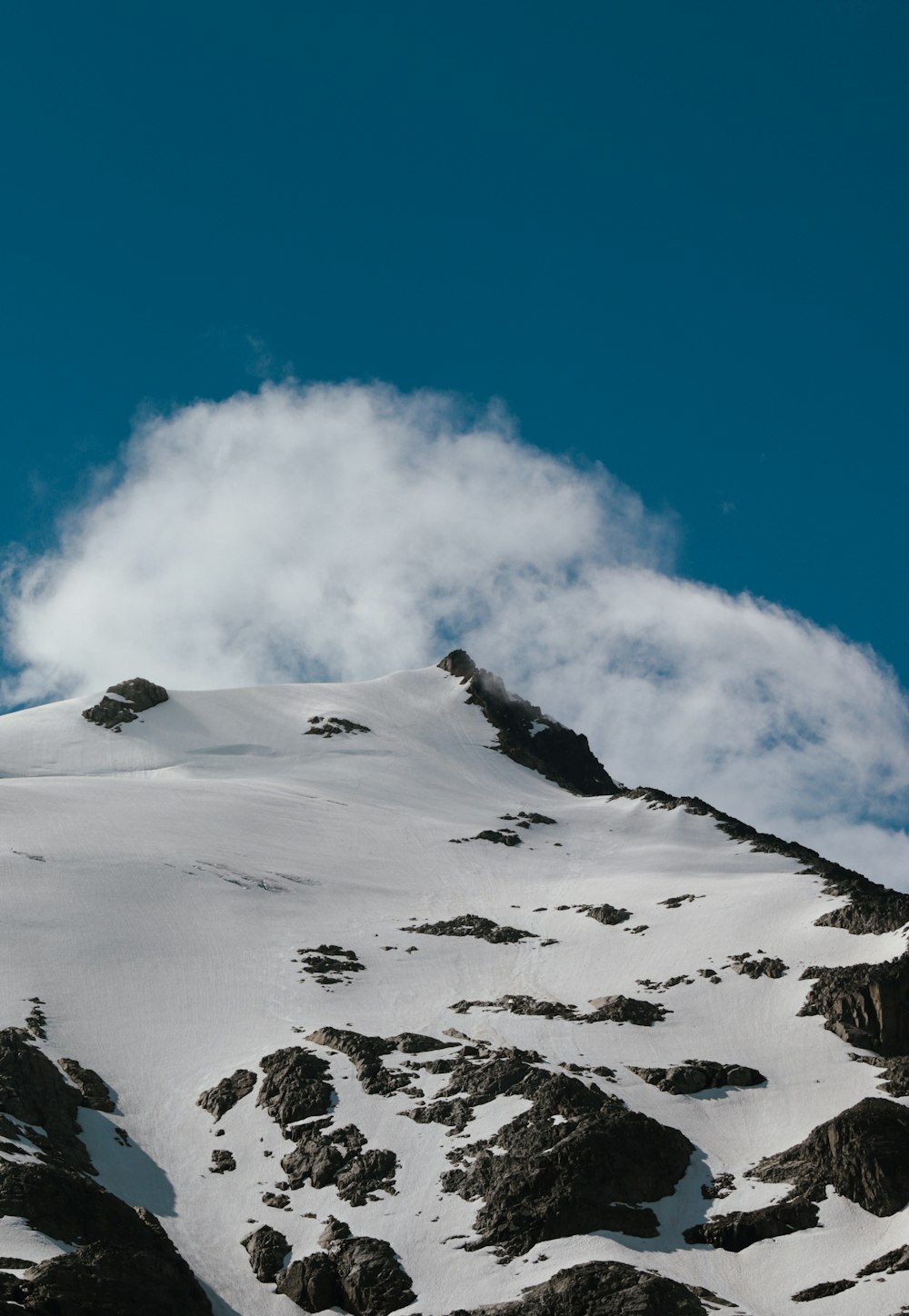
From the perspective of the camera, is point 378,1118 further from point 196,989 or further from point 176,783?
point 176,783

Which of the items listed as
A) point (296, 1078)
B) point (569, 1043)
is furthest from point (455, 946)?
point (296, 1078)

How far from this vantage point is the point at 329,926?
71.6 m

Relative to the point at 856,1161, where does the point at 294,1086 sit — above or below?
above

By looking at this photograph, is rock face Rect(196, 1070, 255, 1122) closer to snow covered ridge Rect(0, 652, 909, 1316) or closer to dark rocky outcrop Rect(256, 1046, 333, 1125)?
snow covered ridge Rect(0, 652, 909, 1316)

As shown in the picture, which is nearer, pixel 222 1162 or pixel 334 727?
pixel 222 1162

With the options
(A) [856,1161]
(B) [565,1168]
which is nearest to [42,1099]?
(B) [565,1168]

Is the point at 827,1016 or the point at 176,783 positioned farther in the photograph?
the point at 176,783

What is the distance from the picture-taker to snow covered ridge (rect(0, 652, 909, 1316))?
40312 millimetres

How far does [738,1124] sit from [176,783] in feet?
233

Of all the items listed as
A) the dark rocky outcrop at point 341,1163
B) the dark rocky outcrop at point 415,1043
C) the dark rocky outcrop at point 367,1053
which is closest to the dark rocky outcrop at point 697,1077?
the dark rocky outcrop at point 415,1043

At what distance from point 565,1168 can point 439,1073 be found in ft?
30.1

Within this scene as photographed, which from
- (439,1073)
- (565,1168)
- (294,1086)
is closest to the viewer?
(565,1168)

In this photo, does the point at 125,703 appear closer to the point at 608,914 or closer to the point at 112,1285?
the point at 608,914

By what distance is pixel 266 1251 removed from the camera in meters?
42.7
